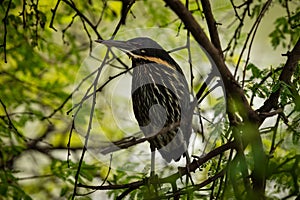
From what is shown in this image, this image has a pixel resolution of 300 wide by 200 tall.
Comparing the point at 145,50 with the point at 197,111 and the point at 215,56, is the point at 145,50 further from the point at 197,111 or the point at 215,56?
the point at 215,56

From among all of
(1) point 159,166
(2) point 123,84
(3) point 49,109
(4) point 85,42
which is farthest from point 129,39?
(4) point 85,42

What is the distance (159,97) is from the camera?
1345 millimetres

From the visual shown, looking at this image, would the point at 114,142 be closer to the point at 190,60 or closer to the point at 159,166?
the point at 159,166

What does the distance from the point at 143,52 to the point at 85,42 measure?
6.30ft

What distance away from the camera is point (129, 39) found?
131 centimetres

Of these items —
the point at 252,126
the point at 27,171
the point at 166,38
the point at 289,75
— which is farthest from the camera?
the point at 27,171

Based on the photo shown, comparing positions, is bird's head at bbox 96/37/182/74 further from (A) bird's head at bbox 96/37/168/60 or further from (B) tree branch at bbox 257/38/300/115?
(B) tree branch at bbox 257/38/300/115

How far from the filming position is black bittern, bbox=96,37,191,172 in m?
1.30

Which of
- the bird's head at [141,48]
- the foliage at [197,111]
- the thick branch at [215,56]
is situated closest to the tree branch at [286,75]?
the foliage at [197,111]

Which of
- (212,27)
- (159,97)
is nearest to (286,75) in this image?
(212,27)

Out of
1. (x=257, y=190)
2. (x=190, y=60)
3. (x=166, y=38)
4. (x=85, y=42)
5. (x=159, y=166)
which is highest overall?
(x=85, y=42)

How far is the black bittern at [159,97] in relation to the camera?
4.26ft

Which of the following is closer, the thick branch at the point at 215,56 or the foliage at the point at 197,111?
the thick branch at the point at 215,56

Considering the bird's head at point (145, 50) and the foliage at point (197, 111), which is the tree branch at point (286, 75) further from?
the bird's head at point (145, 50)
